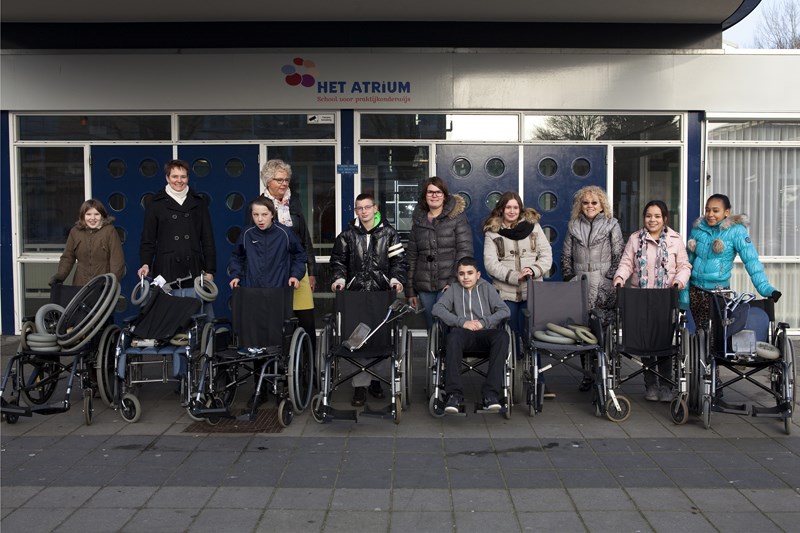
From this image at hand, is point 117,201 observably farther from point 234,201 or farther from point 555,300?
point 555,300

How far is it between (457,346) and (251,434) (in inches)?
65.8

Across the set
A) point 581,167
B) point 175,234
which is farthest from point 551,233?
point 175,234

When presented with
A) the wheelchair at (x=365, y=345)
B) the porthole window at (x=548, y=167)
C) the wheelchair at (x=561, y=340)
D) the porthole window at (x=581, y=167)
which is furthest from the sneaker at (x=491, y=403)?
the porthole window at (x=581, y=167)

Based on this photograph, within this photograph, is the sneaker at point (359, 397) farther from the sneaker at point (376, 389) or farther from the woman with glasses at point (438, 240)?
the woman with glasses at point (438, 240)

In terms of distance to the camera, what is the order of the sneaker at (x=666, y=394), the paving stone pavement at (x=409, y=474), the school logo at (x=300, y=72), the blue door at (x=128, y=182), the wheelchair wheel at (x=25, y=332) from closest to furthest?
the paving stone pavement at (x=409, y=474), the wheelchair wheel at (x=25, y=332), the sneaker at (x=666, y=394), the school logo at (x=300, y=72), the blue door at (x=128, y=182)

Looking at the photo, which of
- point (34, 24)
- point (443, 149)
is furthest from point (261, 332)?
point (34, 24)

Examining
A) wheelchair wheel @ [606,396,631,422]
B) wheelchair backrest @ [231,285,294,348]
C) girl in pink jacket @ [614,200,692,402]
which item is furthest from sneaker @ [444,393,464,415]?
girl in pink jacket @ [614,200,692,402]

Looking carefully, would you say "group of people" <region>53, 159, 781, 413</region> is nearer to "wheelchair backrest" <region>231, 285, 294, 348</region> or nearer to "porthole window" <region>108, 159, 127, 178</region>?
"wheelchair backrest" <region>231, 285, 294, 348</region>

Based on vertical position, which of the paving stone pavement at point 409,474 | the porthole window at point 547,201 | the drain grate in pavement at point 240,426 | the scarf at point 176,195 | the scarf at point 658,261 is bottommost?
the paving stone pavement at point 409,474

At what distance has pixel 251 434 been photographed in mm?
5949

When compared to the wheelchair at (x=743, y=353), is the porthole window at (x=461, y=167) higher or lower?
higher

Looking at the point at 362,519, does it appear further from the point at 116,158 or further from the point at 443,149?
the point at 116,158

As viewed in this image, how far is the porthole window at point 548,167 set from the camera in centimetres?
983

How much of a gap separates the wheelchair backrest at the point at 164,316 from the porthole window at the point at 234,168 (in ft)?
11.8
